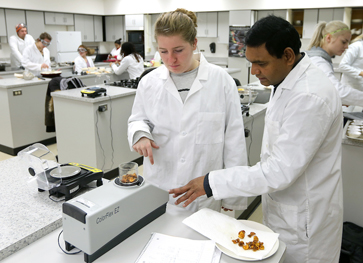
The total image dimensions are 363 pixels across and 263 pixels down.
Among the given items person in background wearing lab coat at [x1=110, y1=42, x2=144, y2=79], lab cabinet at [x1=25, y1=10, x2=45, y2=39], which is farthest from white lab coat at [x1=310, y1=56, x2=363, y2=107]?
lab cabinet at [x1=25, y1=10, x2=45, y2=39]

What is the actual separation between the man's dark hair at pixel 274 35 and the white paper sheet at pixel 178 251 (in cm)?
69

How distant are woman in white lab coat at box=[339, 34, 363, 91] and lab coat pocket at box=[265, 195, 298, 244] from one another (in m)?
2.47

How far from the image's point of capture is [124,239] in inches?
42.9

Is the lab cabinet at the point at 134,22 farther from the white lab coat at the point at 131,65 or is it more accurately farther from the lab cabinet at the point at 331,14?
the lab cabinet at the point at 331,14

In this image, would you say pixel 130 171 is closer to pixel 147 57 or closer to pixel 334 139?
pixel 334 139

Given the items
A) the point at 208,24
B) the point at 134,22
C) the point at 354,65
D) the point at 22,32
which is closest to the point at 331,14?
the point at 208,24

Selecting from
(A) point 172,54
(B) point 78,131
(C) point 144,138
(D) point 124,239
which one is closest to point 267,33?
(A) point 172,54

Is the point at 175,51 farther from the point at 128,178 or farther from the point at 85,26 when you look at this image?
the point at 85,26

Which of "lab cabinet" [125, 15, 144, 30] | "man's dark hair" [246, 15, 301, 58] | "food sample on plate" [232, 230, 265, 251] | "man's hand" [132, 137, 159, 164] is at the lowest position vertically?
"food sample on plate" [232, 230, 265, 251]

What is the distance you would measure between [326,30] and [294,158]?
1974mm

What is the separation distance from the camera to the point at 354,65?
342 cm

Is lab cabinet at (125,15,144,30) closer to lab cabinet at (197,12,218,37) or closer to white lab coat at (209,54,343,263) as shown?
lab cabinet at (197,12,218,37)

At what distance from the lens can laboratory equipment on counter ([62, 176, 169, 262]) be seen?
96 centimetres

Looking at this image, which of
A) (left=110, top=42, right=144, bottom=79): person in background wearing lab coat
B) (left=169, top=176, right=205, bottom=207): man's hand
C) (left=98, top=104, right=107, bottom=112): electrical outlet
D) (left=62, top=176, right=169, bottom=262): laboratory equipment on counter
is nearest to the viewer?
(left=62, top=176, right=169, bottom=262): laboratory equipment on counter
